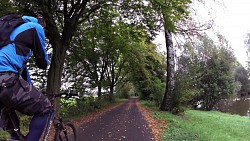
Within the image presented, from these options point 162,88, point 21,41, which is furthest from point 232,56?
point 21,41

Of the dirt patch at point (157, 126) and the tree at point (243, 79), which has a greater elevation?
the tree at point (243, 79)

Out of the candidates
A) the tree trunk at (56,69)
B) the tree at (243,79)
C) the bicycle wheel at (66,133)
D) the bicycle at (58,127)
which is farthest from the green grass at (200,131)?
the tree at (243,79)

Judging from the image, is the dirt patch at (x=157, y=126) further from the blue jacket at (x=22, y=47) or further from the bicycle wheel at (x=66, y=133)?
the blue jacket at (x=22, y=47)

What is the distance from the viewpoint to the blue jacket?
300 centimetres

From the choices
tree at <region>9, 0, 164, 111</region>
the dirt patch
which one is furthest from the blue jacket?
tree at <region>9, 0, 164, 111</region>

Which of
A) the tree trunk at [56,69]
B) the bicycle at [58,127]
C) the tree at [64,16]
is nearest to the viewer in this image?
the bicycle at [58,127]

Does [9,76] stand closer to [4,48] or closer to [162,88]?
[4,48]

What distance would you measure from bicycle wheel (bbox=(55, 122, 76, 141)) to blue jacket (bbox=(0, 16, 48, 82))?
55.8 inches

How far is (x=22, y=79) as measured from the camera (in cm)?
313

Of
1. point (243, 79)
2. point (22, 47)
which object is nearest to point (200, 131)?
point (22, 47)

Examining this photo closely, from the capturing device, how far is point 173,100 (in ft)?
60.7

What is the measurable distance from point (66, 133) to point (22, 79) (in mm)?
1643

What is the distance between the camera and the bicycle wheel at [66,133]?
430 centimetres

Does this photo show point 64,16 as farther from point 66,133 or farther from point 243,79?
point 243,79
